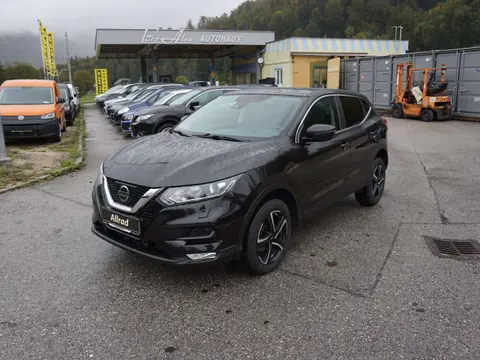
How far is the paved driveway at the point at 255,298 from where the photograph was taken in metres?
2.97

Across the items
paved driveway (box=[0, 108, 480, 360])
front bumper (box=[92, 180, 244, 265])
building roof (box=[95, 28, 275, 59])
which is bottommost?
paved driveway (box=[0, 108, 480, 360])

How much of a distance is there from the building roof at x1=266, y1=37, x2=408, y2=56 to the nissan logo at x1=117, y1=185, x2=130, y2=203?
3406 centimetres

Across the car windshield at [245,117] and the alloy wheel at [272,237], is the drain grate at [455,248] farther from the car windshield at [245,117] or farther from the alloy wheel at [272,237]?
the car windshield at [245,117]

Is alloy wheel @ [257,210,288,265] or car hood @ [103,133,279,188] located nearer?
car hood @ [103,133,279,188]

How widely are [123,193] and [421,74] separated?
1890 centimetres

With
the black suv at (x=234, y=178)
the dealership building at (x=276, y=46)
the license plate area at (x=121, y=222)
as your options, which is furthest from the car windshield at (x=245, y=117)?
the dealership building at (x=276, y=46)

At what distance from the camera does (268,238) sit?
397 centimetres

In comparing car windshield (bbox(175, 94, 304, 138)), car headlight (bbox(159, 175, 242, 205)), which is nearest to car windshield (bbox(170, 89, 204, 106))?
car windshield (bbox(175, 94, 304, 138))

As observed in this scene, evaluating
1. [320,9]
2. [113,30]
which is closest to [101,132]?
[113,30]

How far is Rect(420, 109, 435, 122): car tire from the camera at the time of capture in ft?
56.3

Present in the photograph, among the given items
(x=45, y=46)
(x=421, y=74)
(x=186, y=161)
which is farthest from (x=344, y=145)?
(x=45, y=46)

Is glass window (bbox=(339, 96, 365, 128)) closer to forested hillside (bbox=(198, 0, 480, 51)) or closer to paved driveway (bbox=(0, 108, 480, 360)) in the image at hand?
paved driveway (bbox=(0, 108, 480, 360))

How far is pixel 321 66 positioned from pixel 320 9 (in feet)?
230

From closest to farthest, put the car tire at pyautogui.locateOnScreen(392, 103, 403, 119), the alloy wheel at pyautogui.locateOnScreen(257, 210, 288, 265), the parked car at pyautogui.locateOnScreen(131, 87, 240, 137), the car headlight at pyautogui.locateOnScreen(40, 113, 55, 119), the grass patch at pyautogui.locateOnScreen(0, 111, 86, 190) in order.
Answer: the alloy wheel at pyautogui.locateOnScreen(257, 210, 288, 265)
the grass patch at pyautogui.locateOnScreen(0, 111, 86, 190)
the parked car at pyautogui.locateOnScreen(131, 87, 240, 137)
the car headlight at pyautogui.locateOnScreen(40, 113, 55, 119)
the car tire at pyautogui.locateOnScreen(392, 103, 403, 119)
